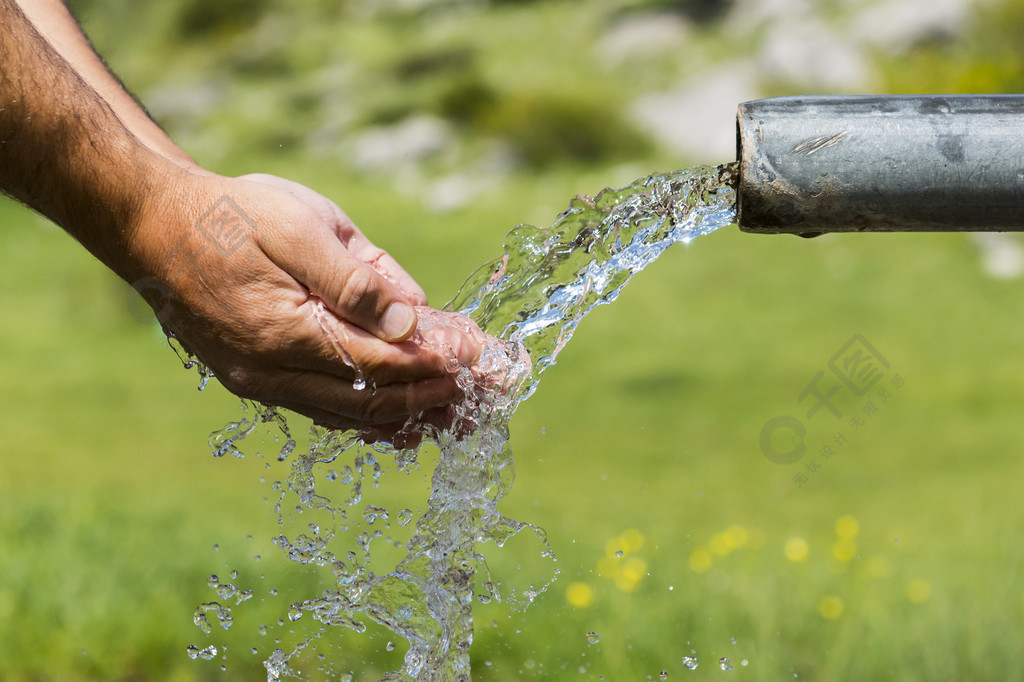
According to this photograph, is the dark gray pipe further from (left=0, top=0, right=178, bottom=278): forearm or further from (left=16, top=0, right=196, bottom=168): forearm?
(left=16, top=0, right=196, bottom=168): forearm

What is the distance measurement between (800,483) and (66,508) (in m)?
3.19

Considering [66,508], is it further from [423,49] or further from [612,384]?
[423,49]

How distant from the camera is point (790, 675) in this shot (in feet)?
8.05

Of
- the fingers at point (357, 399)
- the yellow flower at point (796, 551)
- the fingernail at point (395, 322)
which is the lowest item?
the fingers at point (357, 399)

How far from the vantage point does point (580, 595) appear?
107 inches

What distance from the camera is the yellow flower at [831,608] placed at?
2590mm

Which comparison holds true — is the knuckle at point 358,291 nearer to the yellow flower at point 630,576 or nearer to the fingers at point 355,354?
the fingers at point 355,354

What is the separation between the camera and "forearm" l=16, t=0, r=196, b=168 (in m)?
1.89

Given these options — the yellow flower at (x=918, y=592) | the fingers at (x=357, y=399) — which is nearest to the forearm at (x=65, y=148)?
the fingers at (x=357, y=399)

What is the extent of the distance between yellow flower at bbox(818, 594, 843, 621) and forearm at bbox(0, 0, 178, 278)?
1.81 metres

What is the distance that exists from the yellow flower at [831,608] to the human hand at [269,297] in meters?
1.41

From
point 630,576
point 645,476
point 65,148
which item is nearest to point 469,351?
point 65,148

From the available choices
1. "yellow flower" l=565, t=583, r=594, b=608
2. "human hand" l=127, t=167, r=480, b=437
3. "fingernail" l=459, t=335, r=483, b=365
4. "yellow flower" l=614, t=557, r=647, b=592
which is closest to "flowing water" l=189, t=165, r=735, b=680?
"fingernail" l=459, t=335, r=483, b=365

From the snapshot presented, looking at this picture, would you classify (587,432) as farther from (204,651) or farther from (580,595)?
(204,651)
